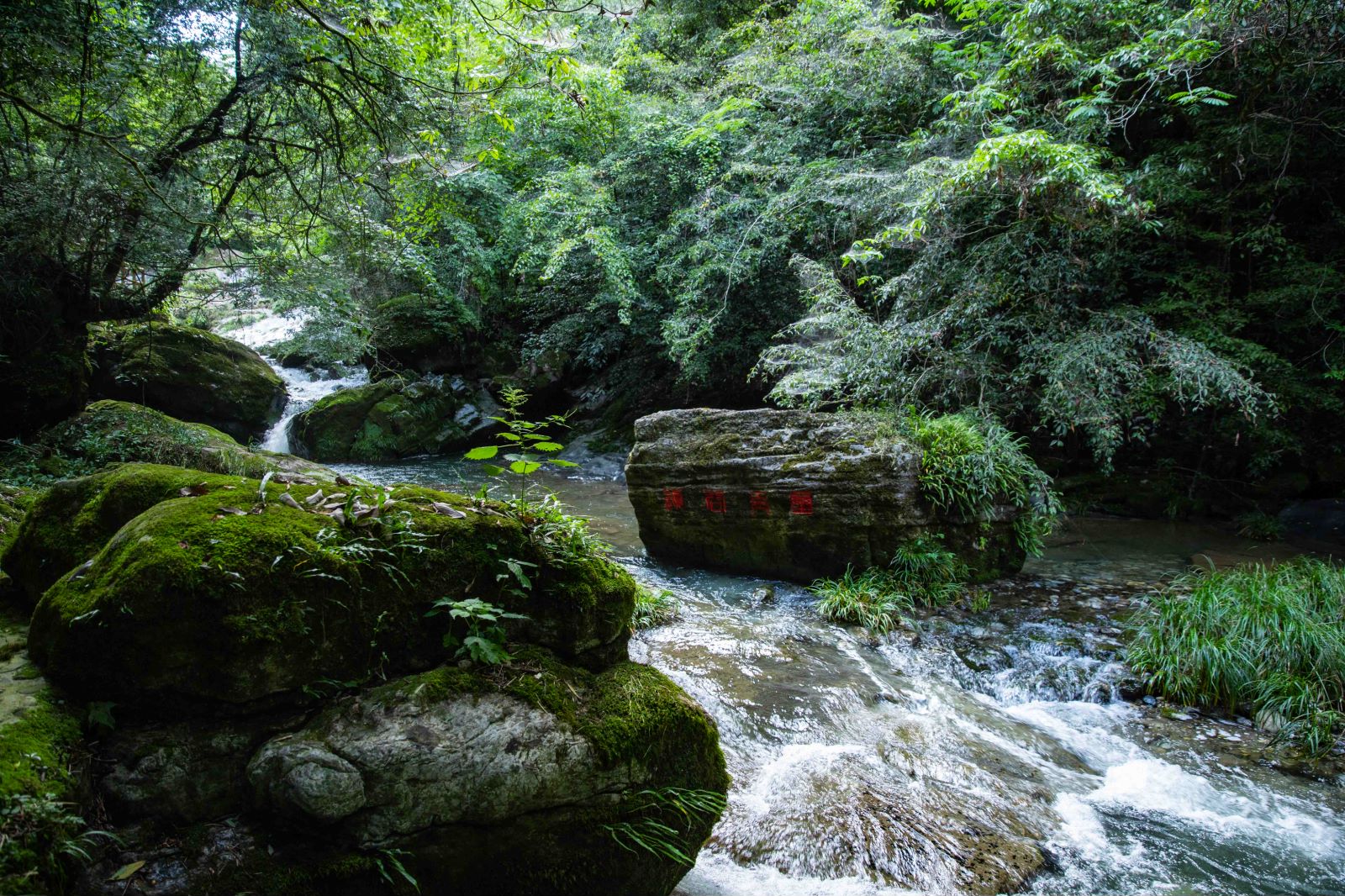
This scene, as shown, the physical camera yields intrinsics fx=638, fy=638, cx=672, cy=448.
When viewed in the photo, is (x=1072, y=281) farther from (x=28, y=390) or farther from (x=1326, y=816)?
(x=28, y=390)

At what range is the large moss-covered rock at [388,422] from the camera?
48.0 feet

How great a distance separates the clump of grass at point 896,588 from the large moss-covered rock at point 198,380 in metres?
11.9

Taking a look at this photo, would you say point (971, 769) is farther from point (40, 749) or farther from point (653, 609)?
point (40, 749)

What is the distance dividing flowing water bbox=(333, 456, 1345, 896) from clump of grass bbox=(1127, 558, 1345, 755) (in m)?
0.29

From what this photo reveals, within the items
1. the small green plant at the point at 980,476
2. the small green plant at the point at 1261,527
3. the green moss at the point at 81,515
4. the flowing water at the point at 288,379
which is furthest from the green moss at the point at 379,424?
the small green plant at the point at 1261,527

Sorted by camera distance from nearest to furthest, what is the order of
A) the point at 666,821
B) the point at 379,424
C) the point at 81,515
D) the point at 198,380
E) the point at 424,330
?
1. the point at 666,821
2. the point at 81,515
3. the point at 198,380
4. the point at 379,424
5. the point at 424,330

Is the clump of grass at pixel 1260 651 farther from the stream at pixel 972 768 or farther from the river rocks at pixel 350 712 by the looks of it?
the river rocks at pixel 350 712

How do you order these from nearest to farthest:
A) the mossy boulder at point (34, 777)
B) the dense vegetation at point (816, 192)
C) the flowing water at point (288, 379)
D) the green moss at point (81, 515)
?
1. the mossy boulder at point (34, 777)
2. the green moss at point (81, 515)
3. the dense vegetation at point (816, 192)
4. the flowing water at point (288, 379)

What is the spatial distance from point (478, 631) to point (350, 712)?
1.65 feet

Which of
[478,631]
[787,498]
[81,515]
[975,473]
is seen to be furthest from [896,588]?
[81,515]

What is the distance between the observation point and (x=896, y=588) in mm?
6641

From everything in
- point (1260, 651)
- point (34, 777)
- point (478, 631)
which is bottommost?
point (1260, 651)

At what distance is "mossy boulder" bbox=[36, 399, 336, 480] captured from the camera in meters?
7.01

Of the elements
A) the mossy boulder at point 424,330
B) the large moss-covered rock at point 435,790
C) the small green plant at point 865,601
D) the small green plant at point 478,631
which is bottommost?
the small green plant at point 865,601
